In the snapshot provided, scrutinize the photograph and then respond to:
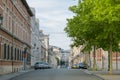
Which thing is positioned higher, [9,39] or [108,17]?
[108,17]

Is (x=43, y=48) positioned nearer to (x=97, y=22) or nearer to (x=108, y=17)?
(x=97, y=22)

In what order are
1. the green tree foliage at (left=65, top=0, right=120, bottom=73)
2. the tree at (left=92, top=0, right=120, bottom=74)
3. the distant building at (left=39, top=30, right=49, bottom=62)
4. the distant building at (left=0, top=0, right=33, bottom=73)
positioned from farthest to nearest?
the distant building at (left=39, top=30, right=49, bottom=62)
the distant building at (left=0, top=0, right=33, bottom=73)
the green tree foliage at (left=65, top=0, right=120, bottom=73)
the tree at (left=92, top=0, right=120, bottom=74)

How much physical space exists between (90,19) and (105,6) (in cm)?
646

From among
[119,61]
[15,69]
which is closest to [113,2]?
[15,69]

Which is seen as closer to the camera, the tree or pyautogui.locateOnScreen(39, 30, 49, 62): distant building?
the tree

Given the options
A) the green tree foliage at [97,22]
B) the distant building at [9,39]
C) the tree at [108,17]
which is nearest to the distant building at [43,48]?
the distant building at [9,39]

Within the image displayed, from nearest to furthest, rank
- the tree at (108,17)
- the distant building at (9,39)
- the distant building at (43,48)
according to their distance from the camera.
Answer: the tree at (108,17) < the distant building at (9,39) < the distant building at (43,48)

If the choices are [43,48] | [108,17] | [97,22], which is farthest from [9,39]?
[43,48]

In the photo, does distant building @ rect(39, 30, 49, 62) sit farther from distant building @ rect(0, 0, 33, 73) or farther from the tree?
the tree

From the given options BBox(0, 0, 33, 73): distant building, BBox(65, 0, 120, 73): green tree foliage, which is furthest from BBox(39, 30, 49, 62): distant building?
BBox(65, 0, 120, 73): green tree foliage

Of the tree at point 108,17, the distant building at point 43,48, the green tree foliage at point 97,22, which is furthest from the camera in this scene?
the distant building at point 43,48

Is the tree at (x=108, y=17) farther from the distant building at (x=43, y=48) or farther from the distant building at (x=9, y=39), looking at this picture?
the distant building at (x=43, y=48)

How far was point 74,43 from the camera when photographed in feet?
193

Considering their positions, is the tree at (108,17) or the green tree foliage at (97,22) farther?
the green tree foliage at (97,22)
